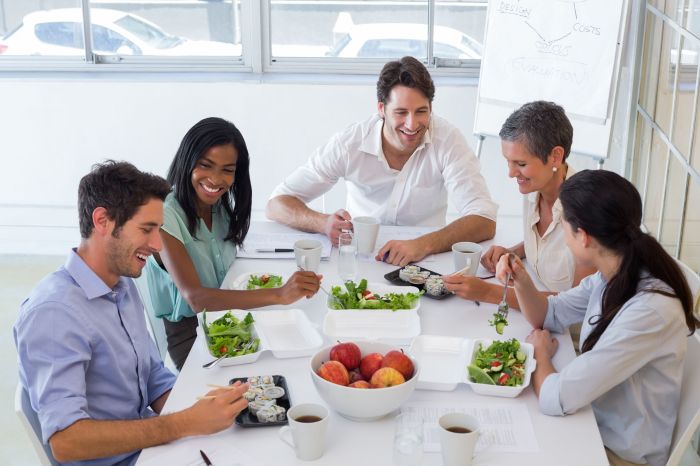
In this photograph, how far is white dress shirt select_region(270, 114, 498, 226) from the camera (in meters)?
3.08

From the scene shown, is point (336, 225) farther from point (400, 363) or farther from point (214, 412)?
point (214, 412)

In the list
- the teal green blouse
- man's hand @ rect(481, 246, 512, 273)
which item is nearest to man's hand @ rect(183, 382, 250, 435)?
the teal green blouse

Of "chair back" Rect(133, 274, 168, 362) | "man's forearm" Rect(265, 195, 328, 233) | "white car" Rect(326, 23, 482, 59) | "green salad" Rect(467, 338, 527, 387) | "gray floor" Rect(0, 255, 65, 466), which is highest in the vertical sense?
"white car" Rect(326, 23, 482, 59)

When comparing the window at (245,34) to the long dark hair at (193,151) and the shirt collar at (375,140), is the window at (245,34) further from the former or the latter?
the long dark hair at (193,151)

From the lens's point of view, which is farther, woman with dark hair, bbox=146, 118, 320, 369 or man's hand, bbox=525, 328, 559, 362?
woman with dark hair, bbox=146, 118, 320, 369

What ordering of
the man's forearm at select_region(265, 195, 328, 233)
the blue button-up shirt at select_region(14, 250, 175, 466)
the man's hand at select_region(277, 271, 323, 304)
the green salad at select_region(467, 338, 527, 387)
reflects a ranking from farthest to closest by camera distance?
the man's forearm at select_region(265, 195, 328, 233)
the man's hand at select_region(277, 271, 323, 304)
the green salad at select_region(467, 338, 527, 387)
the blue button-up shirt at select_region(14, 250, 175, 466)

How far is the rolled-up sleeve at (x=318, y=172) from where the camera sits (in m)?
3.16

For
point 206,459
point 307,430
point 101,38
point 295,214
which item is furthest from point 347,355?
point 101,38

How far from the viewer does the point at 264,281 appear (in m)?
2.42

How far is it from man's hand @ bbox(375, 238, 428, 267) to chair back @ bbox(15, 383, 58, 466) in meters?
1.27

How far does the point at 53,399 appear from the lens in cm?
159

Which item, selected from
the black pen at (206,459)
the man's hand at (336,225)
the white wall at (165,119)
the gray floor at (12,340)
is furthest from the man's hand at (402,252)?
the white wall at (165,119)

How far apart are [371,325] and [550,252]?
2.25 ft

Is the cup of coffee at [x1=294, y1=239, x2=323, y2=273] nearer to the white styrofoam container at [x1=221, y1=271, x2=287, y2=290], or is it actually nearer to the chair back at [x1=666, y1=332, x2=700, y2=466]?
the white styrofoam container at [x1=221, y1=271, x2=287, y2=290]
